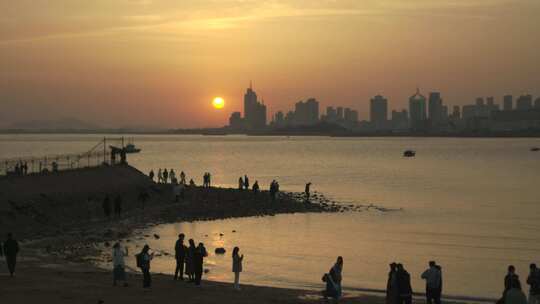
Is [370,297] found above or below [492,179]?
below

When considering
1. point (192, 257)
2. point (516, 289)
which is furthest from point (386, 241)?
point (516, 289)

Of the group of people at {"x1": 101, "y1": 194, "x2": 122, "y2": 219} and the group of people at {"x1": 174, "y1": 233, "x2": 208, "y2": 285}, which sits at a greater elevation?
the group of people at {"x1": 101, "y1": 194, "x2": 122, "y2": 219}

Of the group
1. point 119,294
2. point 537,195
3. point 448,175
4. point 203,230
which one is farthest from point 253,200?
point 448,175

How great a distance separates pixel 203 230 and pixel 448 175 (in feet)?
207

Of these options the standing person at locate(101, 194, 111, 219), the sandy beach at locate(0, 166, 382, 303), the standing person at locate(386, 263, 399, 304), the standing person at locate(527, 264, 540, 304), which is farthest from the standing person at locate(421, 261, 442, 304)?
the standing person at locate(101, 194, 111, 219)

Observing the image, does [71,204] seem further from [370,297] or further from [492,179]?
[492,179]

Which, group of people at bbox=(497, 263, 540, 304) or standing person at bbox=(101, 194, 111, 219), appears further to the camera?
standing person at bbox=(101, 194, 111, 219)

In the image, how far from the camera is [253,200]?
48.8 m

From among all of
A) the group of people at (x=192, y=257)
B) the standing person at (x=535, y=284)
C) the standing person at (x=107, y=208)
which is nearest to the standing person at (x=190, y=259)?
the group of people at (x=192, y=257)

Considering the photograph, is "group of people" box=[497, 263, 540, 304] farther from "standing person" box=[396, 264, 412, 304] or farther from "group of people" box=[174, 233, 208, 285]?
"group of people" box=[174, 233, 208, 285]

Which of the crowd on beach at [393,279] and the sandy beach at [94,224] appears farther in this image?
the sandy beach at [94,224]

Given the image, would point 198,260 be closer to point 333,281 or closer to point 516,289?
point 333,281

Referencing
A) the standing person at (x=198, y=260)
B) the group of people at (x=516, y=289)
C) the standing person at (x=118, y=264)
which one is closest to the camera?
the group of people at (x=516, y=289)

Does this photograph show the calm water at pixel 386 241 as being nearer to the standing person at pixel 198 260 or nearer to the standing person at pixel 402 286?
the standing person at pixel 198 260
